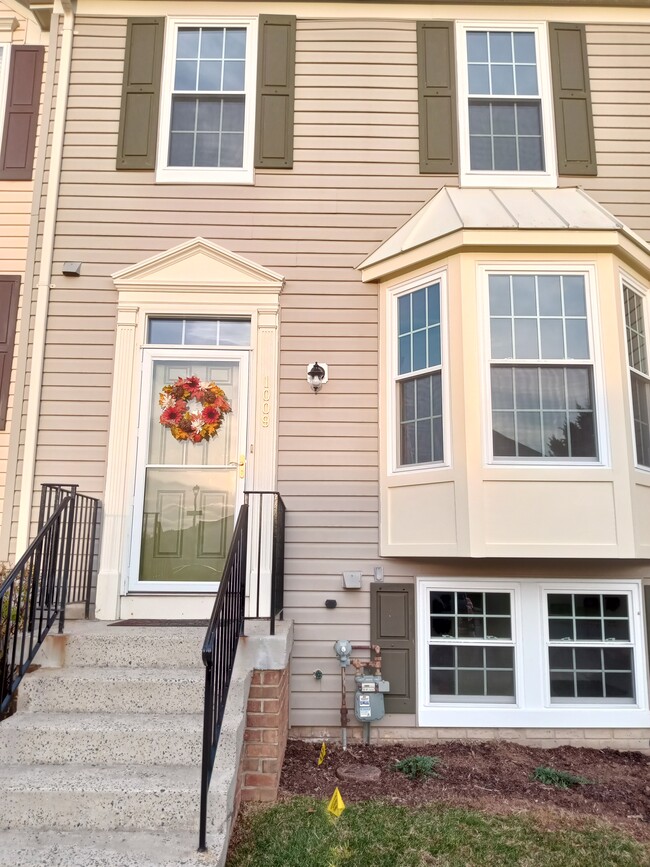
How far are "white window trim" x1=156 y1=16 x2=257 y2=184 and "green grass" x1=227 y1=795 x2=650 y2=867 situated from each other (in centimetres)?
461

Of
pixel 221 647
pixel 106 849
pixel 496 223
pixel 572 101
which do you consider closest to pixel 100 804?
pixel 106 849

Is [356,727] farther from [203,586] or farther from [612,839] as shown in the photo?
[612,839]

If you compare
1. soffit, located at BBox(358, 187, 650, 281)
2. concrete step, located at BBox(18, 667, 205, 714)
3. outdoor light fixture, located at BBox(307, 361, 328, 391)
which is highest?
soffit, located at BBox(358, 187, 650, 281)

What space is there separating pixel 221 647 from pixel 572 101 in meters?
5.24

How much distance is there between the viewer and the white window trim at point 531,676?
4527mm

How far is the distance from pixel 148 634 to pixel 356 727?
1721 millimetres

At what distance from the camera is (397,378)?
16.3 ft

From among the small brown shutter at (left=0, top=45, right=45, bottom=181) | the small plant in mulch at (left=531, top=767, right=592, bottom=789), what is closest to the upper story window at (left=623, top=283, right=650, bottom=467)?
the small plant in mulch at (left=531, top=767, right=592, bottom=789)

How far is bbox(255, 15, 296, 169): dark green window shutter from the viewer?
5355 mm

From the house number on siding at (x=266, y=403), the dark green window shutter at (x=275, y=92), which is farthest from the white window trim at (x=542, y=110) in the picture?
the house number on siding at (x=266, y=403)

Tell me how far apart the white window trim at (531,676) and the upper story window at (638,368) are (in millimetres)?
1059

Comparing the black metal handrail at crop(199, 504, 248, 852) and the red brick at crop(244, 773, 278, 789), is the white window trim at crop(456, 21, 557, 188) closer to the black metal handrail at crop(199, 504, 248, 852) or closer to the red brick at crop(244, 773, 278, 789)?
the black metal handrail at crop(199, 504, 248, 852)

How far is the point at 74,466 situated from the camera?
493 cm

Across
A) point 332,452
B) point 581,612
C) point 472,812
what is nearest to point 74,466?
point 332,452
